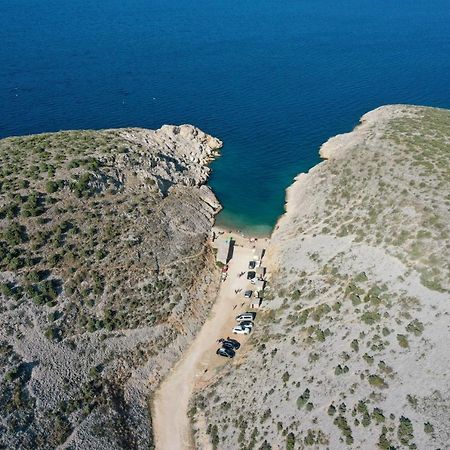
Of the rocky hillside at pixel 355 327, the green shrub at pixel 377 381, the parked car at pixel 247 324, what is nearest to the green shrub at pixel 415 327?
the rocky hillside at pixel 355 327

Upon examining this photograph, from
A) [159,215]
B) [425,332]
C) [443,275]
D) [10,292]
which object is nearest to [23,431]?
[10,292]

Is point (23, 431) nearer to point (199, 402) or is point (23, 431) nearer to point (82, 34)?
point (199, 402)

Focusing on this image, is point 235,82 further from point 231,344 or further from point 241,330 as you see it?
point 231,344

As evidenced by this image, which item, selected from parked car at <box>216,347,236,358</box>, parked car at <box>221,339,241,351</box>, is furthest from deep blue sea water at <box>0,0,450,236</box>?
parked car at <box>216,347,236,358</box>

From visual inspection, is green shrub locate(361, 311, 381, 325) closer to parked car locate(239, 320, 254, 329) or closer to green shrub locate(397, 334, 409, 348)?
green shrub locate(397, 334, 409, 348)

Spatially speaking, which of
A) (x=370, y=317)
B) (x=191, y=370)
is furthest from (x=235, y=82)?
(x=191, y=370)
